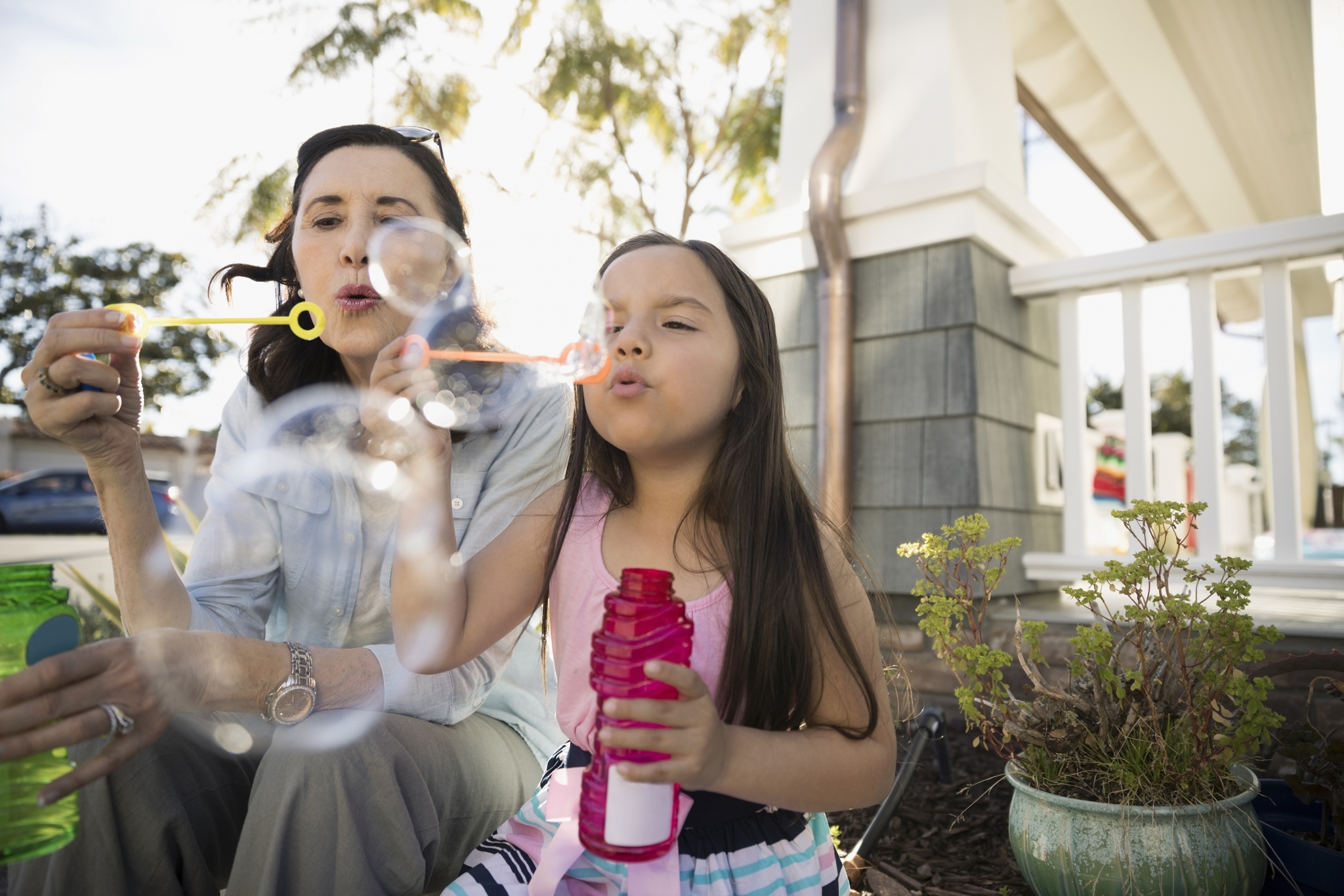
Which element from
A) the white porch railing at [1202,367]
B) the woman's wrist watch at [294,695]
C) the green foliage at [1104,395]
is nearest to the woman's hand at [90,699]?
the woman's wrist watch at [294,695]

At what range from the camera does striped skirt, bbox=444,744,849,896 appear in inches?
45.0

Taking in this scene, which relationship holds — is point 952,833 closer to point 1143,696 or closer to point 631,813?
point 1143,696

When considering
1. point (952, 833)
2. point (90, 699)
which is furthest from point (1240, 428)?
point (90, 699)

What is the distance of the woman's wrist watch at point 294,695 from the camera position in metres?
1.25

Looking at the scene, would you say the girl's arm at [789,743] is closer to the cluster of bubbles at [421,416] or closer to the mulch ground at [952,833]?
the cluster of bubbles at [421,416]

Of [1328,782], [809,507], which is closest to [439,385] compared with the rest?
[809,507]

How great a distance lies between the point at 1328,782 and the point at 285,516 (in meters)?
1.91

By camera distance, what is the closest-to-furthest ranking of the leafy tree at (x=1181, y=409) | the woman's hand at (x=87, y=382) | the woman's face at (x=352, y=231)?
the woman's hand at (x=87, y=382), the woman's face at (x=352, y=231), the leafy tree at (x=1181, y=409)

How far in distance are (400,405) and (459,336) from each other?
0.49m

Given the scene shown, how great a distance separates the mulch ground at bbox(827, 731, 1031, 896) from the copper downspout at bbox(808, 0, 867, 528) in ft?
3.10

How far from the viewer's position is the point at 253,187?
9.84 meters

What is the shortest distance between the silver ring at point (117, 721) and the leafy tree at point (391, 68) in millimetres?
8806

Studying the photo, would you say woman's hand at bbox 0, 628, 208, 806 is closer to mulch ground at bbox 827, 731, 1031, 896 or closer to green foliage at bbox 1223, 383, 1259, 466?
mulch ground at bbox 827, 731, 1031, 896

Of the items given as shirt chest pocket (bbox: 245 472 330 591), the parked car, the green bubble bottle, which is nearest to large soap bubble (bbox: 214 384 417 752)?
shirt chest pocket (bbox: 245 472 330 591)
